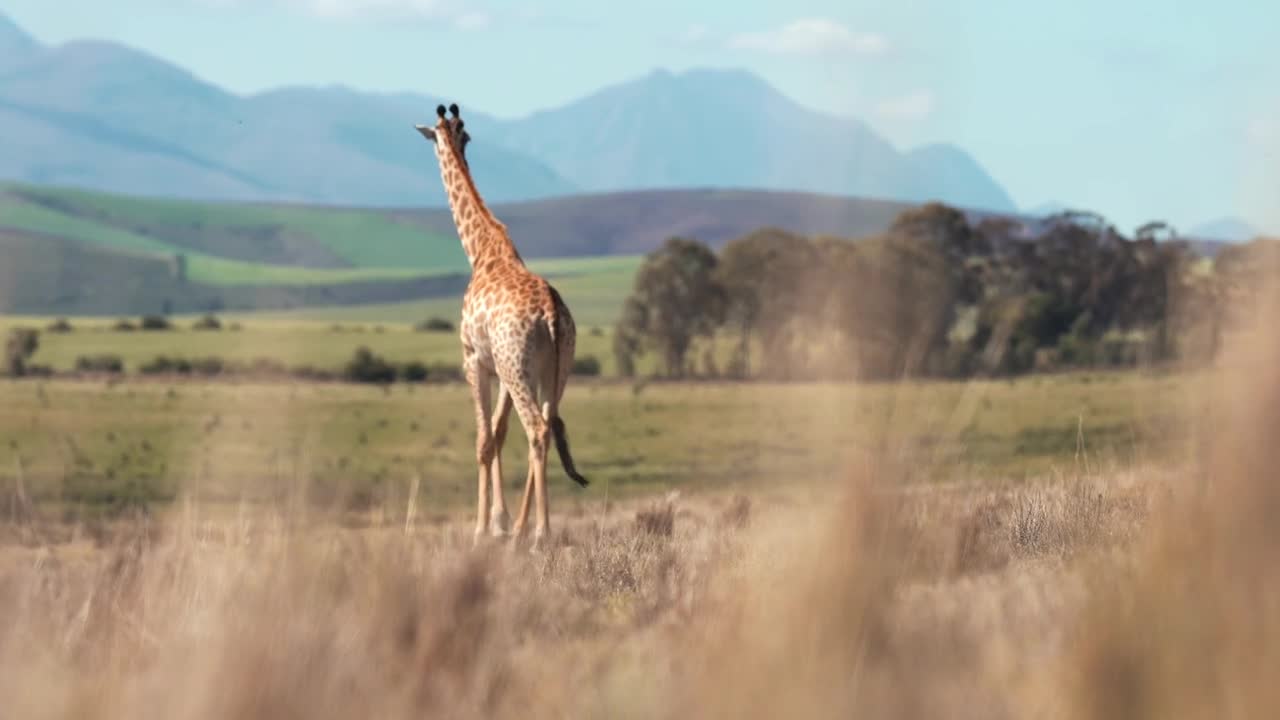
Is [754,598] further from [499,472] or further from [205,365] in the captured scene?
[205,365]

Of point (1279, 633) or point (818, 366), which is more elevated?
point (818, 366)

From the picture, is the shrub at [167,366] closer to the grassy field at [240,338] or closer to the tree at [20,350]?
the grassy field at [240,338]

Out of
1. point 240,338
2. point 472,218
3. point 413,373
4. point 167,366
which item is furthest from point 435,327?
point 472,218

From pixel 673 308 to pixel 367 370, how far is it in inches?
698

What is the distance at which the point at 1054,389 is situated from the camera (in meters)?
90.4

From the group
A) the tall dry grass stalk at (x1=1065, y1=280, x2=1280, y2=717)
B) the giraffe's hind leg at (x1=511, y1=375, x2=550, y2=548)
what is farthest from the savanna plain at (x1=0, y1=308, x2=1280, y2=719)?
the giraffe's hind leg at (x1=511, y1=375, x2=550, y2=548)

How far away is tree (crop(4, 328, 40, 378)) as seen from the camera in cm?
9488

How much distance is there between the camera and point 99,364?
10825 cm

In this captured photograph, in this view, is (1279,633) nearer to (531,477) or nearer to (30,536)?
(30,536)

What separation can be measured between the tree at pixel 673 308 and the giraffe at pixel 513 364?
294ft

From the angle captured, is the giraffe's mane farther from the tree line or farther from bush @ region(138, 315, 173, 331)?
bush @ region(138, 315, 173, 331)

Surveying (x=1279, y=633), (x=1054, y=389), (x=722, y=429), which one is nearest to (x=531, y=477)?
(x=1279, y=633)

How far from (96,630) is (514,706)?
2130mm

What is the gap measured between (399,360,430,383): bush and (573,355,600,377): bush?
854cm
